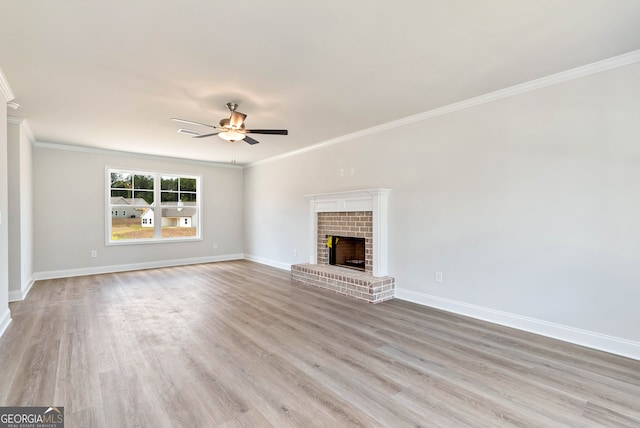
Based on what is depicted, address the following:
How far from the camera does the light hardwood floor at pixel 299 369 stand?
1790 millimetres

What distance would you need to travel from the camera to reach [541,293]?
2943 mm

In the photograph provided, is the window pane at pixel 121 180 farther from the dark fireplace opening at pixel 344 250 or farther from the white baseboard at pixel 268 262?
the dark fireplace opening at pixel 344 250

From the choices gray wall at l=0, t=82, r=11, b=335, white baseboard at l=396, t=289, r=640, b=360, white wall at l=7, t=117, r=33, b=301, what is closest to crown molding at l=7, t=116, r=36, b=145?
white wall at l=7, t=117, r=33, b=301

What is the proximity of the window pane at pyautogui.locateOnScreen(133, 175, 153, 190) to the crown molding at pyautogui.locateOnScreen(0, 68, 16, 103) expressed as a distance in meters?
3.36

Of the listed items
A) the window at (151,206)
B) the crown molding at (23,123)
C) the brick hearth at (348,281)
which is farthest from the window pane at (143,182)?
the brick hearth at (348,281)

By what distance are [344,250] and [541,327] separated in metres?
3.09

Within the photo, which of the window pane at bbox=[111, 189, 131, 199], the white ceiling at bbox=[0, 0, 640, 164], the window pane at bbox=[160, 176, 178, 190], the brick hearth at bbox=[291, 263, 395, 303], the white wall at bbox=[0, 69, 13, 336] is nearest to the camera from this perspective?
the white ceiling at bbox=[0, 0, 640, 164]

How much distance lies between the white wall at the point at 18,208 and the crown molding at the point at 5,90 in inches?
41.4

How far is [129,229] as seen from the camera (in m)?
6.43

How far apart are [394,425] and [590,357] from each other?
79.8 inches

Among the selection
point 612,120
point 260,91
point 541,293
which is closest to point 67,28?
point 260,91

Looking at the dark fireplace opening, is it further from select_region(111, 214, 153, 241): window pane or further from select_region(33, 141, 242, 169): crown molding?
select_region(111, 214, 153, 241): window pane

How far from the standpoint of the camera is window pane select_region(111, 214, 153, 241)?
623 centimetres

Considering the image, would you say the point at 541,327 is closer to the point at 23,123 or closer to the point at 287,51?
the point at 287,51
